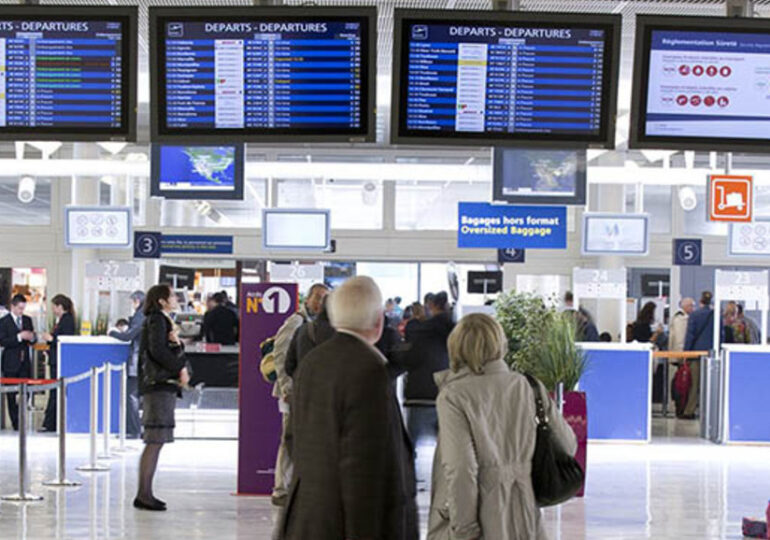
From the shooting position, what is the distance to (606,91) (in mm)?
5535

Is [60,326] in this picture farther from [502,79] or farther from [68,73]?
[502,79]

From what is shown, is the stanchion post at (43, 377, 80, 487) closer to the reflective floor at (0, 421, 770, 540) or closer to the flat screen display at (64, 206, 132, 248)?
the reflective floor at (0, 421, 770, 540)

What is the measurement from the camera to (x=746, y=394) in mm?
13148

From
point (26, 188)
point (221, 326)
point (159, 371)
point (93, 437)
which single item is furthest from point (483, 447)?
point (26, 188)

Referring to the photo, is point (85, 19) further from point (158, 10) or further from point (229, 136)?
point (229, 136)

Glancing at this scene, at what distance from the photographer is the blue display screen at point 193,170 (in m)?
10.3

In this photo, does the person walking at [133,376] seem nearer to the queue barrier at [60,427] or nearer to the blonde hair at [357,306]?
the queue barrier at [60,427]

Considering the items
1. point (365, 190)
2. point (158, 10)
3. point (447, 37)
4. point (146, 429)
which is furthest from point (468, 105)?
point (365, 190)

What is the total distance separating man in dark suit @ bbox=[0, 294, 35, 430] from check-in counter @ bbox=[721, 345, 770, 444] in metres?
7.88

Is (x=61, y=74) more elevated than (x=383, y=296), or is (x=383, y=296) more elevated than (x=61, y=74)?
(x=61, y=74)

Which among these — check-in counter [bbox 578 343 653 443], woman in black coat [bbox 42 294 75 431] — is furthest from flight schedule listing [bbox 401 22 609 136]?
woman in black coat [bbox 42 294 75 431]

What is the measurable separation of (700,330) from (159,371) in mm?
9161

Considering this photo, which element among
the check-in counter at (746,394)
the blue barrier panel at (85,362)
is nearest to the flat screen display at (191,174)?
the blue barrier panel at (85,362)

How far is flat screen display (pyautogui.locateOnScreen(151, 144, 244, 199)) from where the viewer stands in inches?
404
